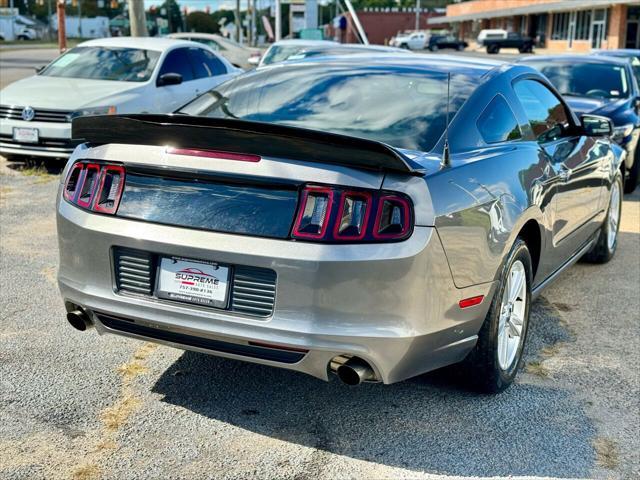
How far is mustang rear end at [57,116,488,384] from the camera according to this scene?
3293 millimetres

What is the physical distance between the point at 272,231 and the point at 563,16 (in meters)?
66.3

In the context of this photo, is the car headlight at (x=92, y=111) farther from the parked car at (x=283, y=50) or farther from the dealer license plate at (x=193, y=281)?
the dealer license plate at (x=193, y=281)

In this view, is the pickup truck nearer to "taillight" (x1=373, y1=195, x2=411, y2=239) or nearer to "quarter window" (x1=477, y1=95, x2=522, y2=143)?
"quarter window" (x1=477, y1=95, x2=522, y2=143)

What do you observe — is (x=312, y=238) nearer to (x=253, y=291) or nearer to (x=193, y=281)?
(x=253, y=291)

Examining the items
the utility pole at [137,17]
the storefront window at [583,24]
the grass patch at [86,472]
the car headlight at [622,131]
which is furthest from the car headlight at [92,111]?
the storefront window at [583,24]

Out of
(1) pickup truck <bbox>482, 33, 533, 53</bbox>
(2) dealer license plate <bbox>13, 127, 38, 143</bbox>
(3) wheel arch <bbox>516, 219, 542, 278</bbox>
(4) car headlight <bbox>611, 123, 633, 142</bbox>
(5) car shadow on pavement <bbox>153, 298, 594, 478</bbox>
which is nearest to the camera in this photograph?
(5) car shadow on pavement <bbox>153, 298, 594, 478</bbox>

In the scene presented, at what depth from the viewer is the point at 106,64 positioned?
460 inches

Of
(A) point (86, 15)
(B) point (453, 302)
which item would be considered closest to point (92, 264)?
(B) point (453, 302)

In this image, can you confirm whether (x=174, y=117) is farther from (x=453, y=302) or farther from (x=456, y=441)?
(x=456, y=441)

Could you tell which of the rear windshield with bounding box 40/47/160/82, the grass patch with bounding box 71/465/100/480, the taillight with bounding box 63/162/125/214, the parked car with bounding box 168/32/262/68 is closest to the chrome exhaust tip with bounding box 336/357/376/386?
the grass patch with bounding box 71/465/100/480

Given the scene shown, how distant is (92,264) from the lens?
370 cm

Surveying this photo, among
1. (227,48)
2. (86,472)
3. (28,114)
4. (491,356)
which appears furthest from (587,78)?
(227,48)

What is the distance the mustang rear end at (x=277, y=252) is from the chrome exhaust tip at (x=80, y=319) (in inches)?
8.0

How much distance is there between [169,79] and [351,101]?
293 inches
